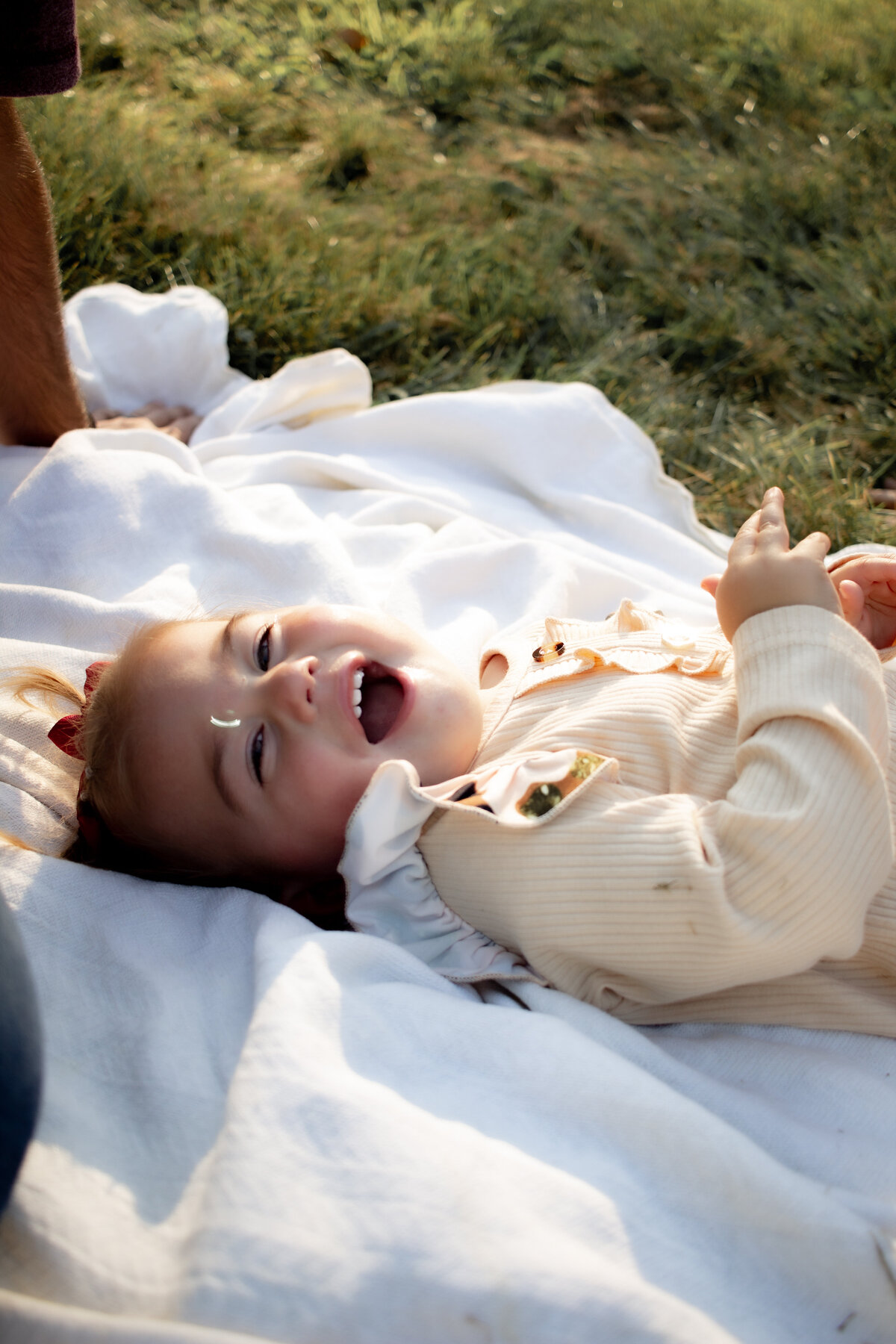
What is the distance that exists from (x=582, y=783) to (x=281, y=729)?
0.48m

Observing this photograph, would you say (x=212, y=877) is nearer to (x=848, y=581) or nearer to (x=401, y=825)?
(x=401, y=825)

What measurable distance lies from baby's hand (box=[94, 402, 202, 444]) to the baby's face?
1.14 meters

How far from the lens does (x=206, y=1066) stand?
134 centimetres

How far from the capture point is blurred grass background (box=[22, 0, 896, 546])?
9.81ft

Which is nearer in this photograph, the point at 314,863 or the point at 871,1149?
the point at 871,1149

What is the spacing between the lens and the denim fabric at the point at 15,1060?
3.18ft

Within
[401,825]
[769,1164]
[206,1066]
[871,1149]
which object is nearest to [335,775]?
[401,825]

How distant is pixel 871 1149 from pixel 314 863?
0.93m

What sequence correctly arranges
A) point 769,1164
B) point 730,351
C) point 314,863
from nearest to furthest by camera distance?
point 769,1164, point 314,863, point 730,351

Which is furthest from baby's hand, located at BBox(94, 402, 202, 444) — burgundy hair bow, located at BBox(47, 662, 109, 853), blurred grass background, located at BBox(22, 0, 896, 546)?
burgundy hair bow, located at BBox(47, 662, 109, 853)

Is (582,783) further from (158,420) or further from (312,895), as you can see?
(158,420)

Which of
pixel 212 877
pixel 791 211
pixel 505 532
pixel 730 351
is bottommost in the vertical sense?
pixel 212 877

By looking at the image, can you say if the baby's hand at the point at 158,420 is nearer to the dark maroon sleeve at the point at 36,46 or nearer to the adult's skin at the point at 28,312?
the adult's skin at the point at 28,312

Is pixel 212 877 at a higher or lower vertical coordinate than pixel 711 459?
lower
